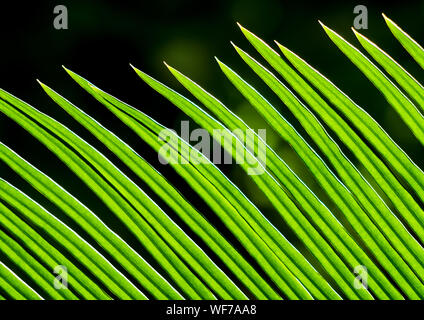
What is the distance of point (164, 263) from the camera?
76 cm

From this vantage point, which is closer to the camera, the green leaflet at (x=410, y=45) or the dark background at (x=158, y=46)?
the green leaflet at (x=410, y=45)

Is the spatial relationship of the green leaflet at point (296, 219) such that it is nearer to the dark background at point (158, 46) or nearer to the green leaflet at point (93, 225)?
the green leaflet at point (93, 225)

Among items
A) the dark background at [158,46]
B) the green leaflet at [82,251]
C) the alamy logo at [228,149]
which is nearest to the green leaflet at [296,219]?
the alamy logo at [228,149]

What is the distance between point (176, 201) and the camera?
751 mm

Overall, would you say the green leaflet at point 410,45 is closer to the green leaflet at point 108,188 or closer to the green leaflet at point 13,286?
the green leaflet at point 108,188

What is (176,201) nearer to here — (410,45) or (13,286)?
(13,286)

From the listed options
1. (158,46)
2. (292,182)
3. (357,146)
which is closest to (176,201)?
(292,182)

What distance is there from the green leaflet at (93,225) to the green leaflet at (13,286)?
4.5 inches

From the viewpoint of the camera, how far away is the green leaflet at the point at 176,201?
75 centimetres

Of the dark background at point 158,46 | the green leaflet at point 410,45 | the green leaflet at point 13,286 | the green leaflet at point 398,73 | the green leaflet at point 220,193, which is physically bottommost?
the green leaflet at point 13,286

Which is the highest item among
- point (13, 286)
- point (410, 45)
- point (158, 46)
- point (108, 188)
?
point (158, 46)

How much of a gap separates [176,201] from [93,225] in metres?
0.12

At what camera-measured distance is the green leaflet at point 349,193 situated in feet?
2.52

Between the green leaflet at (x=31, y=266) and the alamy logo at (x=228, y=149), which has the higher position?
the alamy logo at (x=228, y=149)
